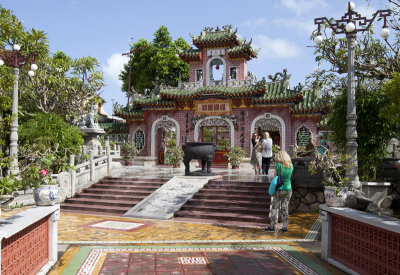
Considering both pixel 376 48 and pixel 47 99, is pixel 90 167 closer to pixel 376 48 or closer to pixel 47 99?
pixel 47 99

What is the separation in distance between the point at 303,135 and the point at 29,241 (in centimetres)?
1648

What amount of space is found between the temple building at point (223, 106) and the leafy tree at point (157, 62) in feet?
21.7

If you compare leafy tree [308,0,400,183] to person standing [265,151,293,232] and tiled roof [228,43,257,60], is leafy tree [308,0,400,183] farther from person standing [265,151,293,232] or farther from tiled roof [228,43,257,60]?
tiled roof [228,43,257,60]

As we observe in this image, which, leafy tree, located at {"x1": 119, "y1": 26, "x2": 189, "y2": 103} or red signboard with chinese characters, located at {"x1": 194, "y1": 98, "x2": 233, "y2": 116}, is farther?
leafy tree, located at {"x1": 119, "y1": 26, "x2": 189, "y2": 103}

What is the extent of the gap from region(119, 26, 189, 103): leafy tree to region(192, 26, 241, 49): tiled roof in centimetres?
669

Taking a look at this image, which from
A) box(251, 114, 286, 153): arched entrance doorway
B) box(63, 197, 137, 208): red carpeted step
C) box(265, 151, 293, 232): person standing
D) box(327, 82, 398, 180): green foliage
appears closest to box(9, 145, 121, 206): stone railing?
box(63, 197, 137, 208): red carpeted step

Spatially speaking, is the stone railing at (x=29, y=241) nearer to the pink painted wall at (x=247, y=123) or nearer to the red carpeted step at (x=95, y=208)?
the red carpeted step at (x=95, y=208)

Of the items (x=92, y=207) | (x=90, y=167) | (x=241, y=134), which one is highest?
(x=241, y=134)

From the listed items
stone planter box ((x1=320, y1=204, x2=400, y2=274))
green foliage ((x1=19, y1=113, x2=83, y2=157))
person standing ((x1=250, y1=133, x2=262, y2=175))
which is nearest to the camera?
stone planter box ((x1=320, y1=204, x2=400, y2=274))

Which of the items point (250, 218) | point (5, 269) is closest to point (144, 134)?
point (250, 218)

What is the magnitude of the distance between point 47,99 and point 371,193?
15.6m

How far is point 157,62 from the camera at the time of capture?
27.7m

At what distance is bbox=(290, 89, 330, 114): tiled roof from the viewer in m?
18.0

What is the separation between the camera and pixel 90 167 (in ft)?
38.5
